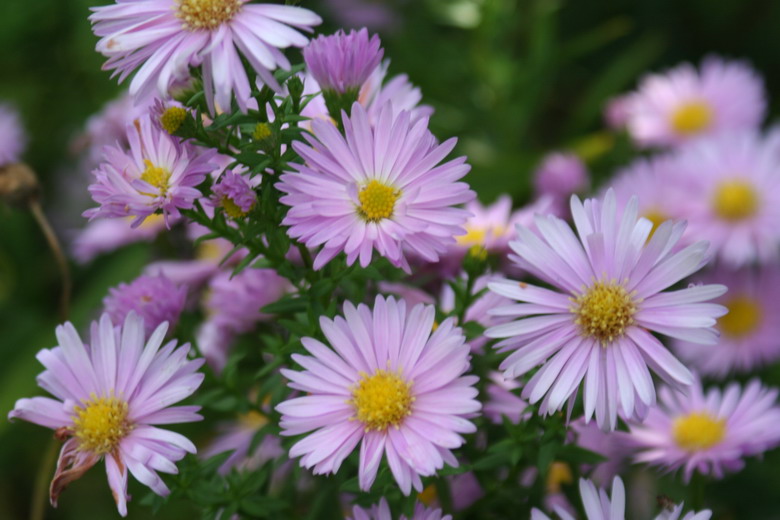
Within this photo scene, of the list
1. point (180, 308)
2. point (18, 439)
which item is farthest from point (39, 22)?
point (180, 308)

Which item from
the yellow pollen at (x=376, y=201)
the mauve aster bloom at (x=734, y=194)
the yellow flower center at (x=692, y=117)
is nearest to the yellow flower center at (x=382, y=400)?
the yellow pollen at (x=376, y=201)

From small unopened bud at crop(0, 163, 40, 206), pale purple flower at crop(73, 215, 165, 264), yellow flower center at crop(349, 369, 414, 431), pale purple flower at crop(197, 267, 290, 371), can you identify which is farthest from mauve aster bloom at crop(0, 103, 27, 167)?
yellow flower center at crop(349, 369, 414, 431)

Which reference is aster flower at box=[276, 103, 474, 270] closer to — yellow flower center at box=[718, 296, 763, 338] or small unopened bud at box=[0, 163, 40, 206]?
small unopened bud at box=[0, 163, 40, 206]

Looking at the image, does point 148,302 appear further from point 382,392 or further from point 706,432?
point 706,432

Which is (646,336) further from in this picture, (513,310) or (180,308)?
(180,308)

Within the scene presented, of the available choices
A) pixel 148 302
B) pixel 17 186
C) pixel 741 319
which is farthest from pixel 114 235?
pixel 741 319

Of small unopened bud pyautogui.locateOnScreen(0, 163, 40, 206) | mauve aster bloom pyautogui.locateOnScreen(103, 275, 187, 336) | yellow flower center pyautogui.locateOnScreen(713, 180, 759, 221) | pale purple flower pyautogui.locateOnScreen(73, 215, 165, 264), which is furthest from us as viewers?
yellow flower center pyautogui.locateOnScreen(713, 180, 759, 221)
